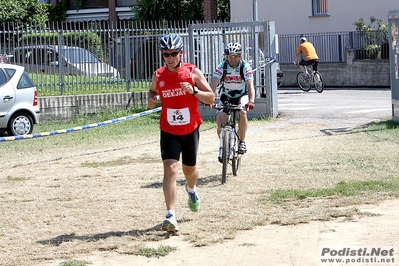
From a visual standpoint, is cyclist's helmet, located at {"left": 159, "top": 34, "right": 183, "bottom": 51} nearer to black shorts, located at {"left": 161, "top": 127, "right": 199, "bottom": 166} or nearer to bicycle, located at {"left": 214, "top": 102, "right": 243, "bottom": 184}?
black shorts, located at {"left": 161, "top": 127, "right": 199, "bottom": 166}

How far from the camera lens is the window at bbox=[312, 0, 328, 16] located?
3662 centimetres

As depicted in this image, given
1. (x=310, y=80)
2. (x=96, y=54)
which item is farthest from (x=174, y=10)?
(x=96, y=54)

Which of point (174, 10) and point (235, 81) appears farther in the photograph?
point (174, 10)

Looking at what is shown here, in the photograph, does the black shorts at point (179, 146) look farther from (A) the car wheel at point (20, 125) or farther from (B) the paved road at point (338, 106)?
(A) the car wheel at point (20, 125)

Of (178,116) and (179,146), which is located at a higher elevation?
(178,116)

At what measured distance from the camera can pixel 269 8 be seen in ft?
125

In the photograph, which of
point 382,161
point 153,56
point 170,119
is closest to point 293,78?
Answer: point 153,56

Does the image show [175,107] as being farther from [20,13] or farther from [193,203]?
[20,13]

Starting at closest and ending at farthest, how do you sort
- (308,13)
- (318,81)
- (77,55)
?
(77,55) < (318,81) < (308,13)

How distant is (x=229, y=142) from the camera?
1088 centimetres

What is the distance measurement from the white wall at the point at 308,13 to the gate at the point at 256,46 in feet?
52.7

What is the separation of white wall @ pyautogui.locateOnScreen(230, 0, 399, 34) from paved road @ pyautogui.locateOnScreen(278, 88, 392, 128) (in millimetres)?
7934

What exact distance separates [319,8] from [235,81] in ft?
87.0

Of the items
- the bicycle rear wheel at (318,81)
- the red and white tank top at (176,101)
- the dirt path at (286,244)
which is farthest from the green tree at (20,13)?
the dirt path at (286,244)
